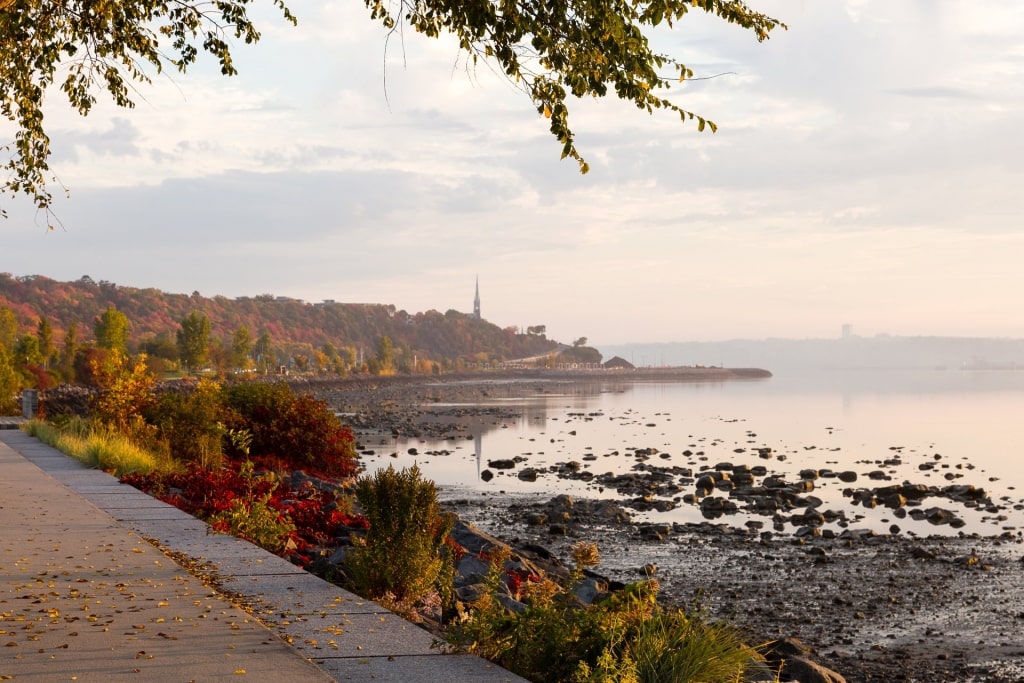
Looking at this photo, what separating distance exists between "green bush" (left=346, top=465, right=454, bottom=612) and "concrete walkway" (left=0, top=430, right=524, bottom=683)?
51 cm

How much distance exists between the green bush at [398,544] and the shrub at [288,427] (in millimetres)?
10784

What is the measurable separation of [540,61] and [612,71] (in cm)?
70

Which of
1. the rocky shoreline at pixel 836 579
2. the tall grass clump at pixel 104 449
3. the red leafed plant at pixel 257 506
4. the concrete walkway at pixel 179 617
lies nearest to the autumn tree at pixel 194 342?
the tall grass clump at pixel 104 449

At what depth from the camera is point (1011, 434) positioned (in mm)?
47062

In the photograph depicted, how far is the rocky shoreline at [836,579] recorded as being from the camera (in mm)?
11211

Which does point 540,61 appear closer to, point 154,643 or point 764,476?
point 154,643

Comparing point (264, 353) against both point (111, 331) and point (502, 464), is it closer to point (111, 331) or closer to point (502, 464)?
point (111, 331)

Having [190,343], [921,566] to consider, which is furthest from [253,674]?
[190,343]

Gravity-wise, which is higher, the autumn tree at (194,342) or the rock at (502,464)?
the autumn tree at (194,342)

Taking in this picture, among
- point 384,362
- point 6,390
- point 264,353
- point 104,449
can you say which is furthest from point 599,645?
point 384,362

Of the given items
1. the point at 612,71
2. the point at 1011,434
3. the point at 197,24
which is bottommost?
the point at 1011,434

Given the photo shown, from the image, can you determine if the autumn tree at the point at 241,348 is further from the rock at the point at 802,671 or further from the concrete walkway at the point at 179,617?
the rock at the point at 802,671

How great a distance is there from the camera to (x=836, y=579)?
14898 millimetres

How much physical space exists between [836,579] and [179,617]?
35.7 feet
